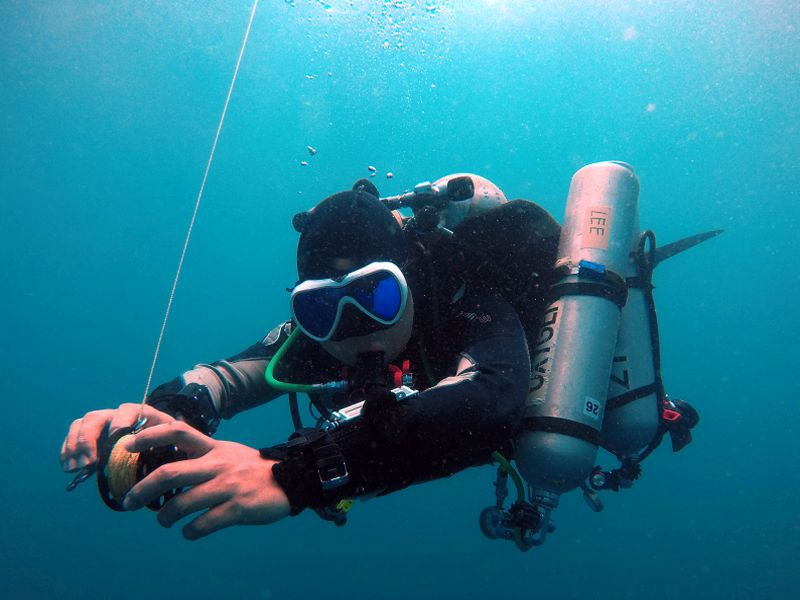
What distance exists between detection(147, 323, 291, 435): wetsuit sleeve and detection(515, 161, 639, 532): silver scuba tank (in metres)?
1.86

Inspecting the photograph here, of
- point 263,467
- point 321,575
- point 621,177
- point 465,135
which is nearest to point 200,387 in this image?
point 263,467

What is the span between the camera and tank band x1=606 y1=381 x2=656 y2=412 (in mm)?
3234

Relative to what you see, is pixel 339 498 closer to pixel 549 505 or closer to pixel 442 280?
pixel 442 280

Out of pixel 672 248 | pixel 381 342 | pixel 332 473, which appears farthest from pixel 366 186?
pixel 672 248

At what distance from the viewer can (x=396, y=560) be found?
23062mm

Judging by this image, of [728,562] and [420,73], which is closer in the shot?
[728,562]

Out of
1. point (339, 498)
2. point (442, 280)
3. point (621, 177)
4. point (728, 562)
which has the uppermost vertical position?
point (728, 562)

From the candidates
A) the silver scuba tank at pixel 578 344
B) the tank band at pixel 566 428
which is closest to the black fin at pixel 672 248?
the silver scuba tank at pixel 578 344

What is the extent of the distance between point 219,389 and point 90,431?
3.16 feet

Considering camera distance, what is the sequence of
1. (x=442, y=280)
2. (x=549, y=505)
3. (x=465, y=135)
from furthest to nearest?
1. (x=465, y=135)
2. (x=549, y=505)
3. (x=442, y=280)

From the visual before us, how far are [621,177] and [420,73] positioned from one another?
43714 mm

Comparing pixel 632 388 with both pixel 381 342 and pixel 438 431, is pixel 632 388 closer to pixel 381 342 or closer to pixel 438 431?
pixel 381 342

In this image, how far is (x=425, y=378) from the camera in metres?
2.80

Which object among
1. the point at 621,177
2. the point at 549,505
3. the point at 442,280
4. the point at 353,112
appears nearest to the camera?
the point at 442,280
